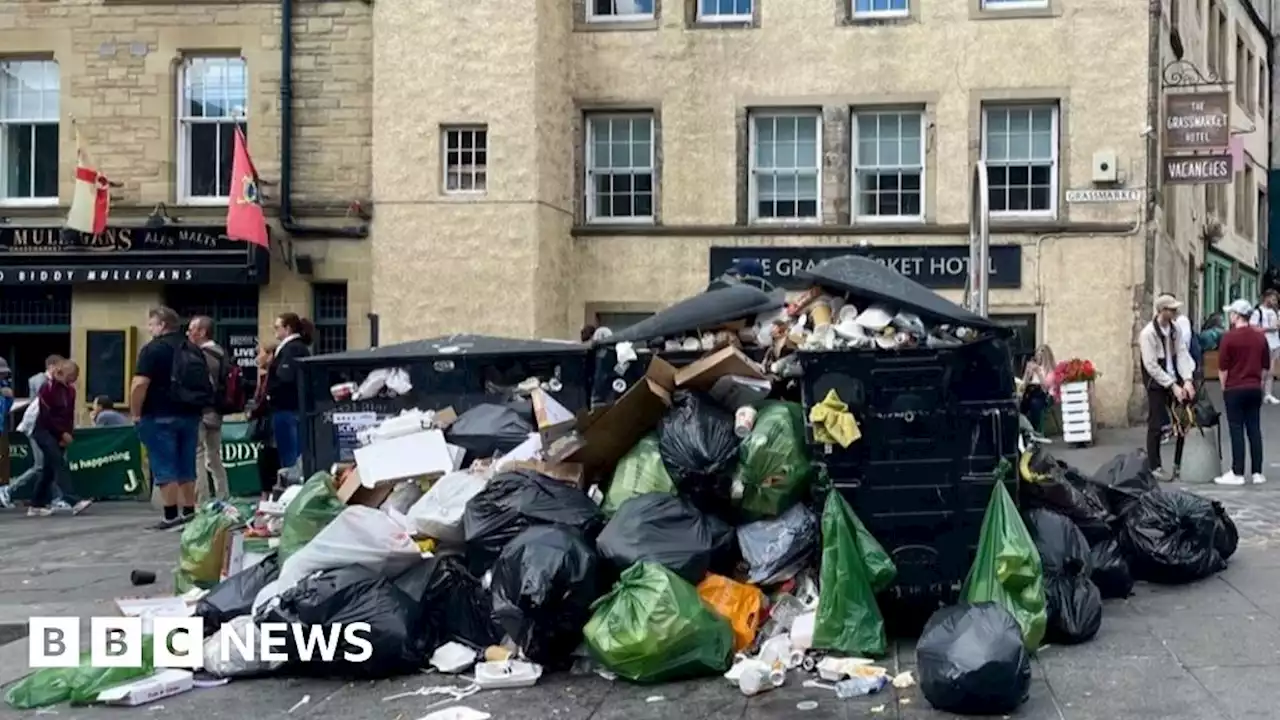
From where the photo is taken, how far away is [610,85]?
18.3 m

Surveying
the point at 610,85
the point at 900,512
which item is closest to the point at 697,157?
the point at 610,85

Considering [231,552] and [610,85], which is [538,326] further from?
[231,552]

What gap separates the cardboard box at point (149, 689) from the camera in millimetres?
5711

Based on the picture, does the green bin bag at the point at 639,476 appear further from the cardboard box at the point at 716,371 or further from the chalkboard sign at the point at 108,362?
the chalkboard sign at the point at 108,362

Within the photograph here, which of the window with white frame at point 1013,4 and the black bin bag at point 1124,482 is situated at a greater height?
the window with white frame at point 1013,4

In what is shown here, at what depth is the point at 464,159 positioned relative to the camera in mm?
17453

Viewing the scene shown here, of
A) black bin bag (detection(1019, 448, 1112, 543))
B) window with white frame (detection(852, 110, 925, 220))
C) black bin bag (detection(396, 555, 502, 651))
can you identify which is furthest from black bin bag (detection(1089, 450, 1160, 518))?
window with white frame (detection(852, 110, 925, 220))

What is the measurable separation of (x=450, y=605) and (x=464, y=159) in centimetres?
1200

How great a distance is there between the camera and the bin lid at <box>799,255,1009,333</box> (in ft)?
20.8

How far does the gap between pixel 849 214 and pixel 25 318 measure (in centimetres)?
1156

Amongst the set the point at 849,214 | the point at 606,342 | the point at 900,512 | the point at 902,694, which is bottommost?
the point at 902,694

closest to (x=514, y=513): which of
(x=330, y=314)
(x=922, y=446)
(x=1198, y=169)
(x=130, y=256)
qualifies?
(x=922, y=446)

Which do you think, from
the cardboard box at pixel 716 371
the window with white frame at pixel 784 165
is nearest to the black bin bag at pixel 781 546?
the cardboard box at pixel 716 371

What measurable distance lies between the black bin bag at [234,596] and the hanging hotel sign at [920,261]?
11324 millimetres
